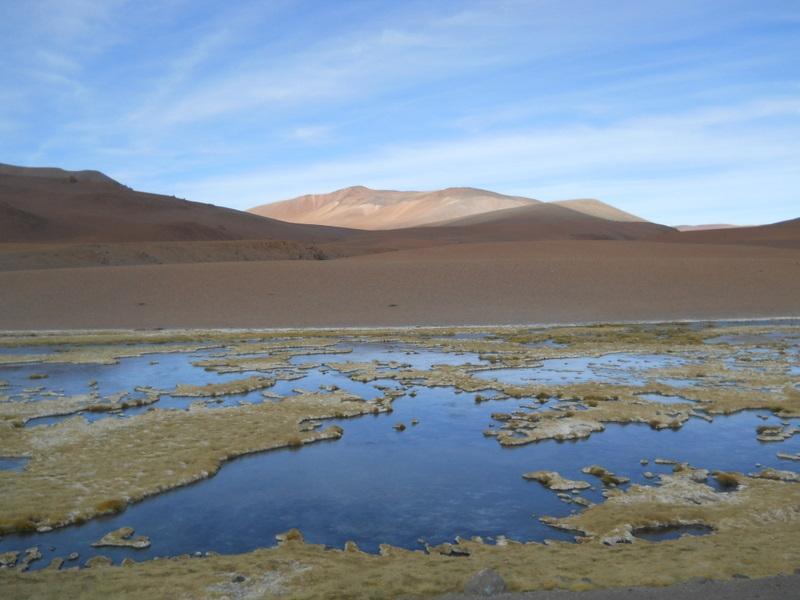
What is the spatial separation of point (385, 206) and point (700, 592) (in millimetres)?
139825

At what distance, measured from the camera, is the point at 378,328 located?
2605cm

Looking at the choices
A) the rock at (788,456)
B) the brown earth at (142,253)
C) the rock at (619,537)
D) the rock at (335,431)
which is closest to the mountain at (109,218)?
the brown earth at (142,253)

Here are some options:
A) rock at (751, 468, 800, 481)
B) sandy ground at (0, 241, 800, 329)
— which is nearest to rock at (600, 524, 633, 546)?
rock at (751, 468, 800, 481)

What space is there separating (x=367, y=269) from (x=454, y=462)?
25793 mm

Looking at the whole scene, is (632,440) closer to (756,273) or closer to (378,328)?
(378,328)

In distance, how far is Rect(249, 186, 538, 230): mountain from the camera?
124 metres

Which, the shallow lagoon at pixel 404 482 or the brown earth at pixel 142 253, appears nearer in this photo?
the shallow lagoon at pixel 404 482

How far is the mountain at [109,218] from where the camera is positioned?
5600 centimetres

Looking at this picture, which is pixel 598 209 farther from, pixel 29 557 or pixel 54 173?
pixel 29 557

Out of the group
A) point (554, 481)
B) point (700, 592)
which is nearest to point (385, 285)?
point (554, 481)

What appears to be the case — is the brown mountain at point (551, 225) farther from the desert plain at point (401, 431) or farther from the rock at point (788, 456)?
the rock at point (788, 456)

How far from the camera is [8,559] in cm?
649

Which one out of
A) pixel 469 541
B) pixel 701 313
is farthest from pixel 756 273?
pixel 469 541

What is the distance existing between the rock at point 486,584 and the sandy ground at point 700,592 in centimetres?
8
